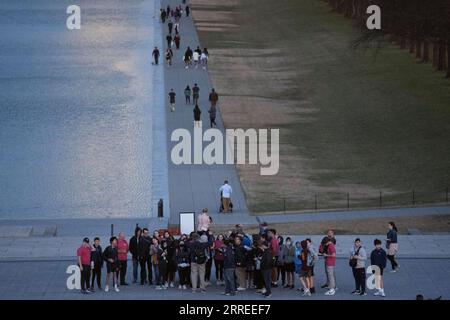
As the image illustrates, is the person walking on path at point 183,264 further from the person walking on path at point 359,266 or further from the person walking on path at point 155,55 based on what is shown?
the person walking on path at point 155,55

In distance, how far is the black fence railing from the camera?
40219mm

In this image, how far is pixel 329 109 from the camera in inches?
2351

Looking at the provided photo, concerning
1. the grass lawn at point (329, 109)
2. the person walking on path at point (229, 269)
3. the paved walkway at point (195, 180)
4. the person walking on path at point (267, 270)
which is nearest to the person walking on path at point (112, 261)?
the person walking on path at point (229, 269)

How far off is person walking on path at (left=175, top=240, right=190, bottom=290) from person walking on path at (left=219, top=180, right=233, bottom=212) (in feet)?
32.9

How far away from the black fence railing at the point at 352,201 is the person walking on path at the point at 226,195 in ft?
2.61

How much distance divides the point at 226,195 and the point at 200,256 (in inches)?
426

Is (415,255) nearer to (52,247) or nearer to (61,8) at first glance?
(52,247)

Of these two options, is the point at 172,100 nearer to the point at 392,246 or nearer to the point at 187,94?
the point at 187,94

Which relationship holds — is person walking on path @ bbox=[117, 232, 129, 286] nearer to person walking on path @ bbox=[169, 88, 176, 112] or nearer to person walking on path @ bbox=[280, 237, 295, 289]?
Result: person walking on path @ bbox=[280, 237, 295, 289]

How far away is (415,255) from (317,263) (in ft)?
6.97

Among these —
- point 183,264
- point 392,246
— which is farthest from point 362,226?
point 183,264

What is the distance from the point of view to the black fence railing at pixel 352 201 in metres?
40.2
